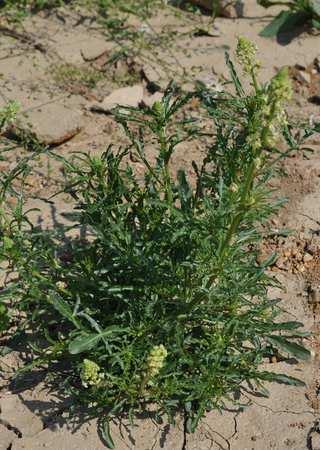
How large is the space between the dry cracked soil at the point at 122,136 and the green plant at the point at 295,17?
3.2 inches

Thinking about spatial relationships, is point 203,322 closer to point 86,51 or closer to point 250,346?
point 250,346

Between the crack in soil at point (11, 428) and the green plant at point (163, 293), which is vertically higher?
the green plant at point (163, 293)

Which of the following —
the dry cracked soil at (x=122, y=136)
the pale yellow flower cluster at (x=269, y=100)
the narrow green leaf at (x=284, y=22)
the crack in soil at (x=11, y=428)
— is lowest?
the crack in soil at (x=11, y=428)

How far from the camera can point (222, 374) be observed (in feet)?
10.1

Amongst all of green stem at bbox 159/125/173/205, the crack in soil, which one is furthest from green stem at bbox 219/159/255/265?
the crack in soil

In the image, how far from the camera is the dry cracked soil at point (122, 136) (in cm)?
319

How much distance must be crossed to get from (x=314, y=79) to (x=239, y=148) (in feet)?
8.79

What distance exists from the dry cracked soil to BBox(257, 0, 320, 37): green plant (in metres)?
0.08

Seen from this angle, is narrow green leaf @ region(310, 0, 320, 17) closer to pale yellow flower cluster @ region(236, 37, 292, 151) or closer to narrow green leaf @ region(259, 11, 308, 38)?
narrow green leaf @ region(259, 11, 308, 38)

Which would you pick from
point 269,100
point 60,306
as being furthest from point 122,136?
point 269,100

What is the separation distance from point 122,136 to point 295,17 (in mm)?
1757

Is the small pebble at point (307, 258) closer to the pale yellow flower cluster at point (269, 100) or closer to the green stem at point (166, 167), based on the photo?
the green stem at point (166, 167)

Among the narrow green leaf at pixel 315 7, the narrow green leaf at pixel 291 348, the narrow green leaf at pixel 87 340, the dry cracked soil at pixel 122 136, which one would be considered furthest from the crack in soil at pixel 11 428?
the narrow green leaf at pixel 315 7

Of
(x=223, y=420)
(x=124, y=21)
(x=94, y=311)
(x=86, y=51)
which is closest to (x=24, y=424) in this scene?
(x=94, y=311)
